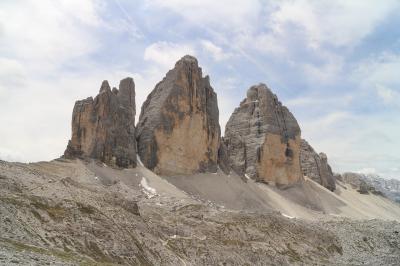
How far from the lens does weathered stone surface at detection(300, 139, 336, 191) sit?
129 m

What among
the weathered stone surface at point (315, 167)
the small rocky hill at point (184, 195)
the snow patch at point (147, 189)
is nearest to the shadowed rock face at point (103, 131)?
the small rocky hill at point (184, 195)

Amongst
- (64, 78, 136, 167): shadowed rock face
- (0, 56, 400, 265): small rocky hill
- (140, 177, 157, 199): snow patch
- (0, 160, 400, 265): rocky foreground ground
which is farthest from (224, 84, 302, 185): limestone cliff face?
(0, 160, 400, 265): rocky foreground ground

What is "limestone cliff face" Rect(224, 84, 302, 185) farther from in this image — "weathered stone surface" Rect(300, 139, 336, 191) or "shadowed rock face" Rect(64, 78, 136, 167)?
"shadowed rock face" Rect(64, 78, 136, 167)

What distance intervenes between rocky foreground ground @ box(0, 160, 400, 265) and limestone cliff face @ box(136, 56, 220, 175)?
46.0 ft

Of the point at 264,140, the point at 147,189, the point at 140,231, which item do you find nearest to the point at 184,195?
the point at 147,189

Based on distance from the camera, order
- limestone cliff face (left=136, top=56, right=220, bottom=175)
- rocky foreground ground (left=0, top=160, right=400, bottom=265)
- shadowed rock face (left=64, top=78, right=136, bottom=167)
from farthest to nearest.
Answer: limestone cliff face (left=136, top=56, right=220, bottom=175) → shadowed rock face (left=64, top=78, right=136, bottom=167) → rocky foreground ground (left=0, top=160, right=400, bottom=265)

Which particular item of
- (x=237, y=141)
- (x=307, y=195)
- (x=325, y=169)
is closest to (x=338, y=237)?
(x=307, y=195)

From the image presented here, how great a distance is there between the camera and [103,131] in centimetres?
7775

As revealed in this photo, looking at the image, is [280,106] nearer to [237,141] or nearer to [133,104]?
[237,141]

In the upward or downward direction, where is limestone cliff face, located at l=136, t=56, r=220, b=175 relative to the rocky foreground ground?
upward

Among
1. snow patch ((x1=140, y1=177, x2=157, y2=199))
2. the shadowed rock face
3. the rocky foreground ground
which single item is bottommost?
the rocky foreground ground

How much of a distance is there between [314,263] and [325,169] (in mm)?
87244

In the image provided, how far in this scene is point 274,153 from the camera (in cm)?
10938

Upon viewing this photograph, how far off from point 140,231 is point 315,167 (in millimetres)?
97140
